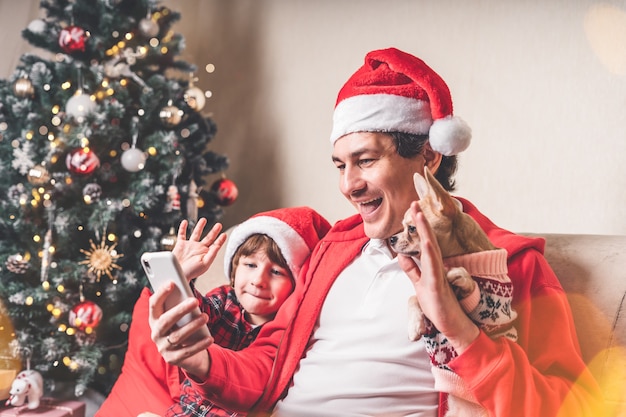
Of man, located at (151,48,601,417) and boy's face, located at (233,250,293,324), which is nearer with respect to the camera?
man, located at (151,48,601,417)

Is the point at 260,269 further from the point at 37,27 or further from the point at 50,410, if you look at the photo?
the point at 37,27

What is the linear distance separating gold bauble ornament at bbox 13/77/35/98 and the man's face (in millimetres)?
1643

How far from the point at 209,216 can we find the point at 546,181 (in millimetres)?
→ 1567

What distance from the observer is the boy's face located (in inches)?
68.2

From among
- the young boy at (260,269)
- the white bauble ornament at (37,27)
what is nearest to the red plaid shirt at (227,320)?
the young boy at (260,269)

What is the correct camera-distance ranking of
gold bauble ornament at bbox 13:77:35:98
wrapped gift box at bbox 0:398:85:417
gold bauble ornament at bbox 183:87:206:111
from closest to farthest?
wrapped gift box at bbox 0:398:85:417
gold bauble ornament at bbox 13:77:35:98
gold bauble ornament at bbox 183:87:206:111

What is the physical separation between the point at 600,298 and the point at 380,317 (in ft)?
Answer: 1.74

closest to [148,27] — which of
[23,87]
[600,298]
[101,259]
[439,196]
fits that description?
[23,87]

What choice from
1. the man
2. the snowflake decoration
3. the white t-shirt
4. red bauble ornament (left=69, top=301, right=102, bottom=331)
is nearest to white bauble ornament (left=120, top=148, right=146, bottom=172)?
the snowflake decoration

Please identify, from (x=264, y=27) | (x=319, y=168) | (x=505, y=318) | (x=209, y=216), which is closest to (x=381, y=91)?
(x=505, y=318)

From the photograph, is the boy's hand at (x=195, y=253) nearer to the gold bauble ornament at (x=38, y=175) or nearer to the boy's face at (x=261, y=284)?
the boy's face at (x=261, y=284)

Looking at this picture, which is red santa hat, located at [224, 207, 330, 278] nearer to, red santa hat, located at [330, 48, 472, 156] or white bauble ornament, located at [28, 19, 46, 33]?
red santa hat, located at [330, 48, 472, 156]

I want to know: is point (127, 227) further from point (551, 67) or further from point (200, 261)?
point (551, 67)

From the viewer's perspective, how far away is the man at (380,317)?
4.10ft
